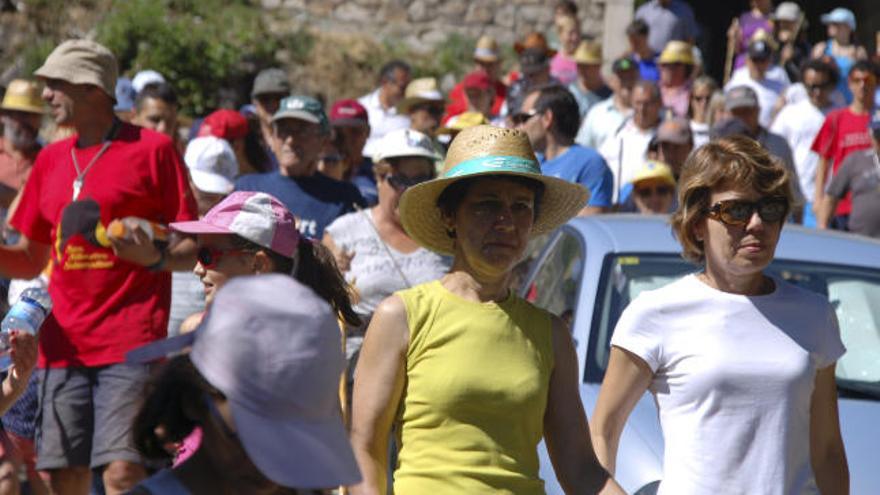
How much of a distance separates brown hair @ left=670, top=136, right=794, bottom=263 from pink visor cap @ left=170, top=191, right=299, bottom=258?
1086mm

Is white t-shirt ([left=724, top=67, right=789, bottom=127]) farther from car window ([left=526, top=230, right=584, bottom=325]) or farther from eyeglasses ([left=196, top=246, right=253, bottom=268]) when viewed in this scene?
eyeglasses ([left=196, top=246, right=253, bottom=268])

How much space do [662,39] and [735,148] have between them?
12574 millimetres

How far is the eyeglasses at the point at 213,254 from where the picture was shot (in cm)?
451

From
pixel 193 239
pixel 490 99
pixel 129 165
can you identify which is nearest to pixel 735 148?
pixel 193 239

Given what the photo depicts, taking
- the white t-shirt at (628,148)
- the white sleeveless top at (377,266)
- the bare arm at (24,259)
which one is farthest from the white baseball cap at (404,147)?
the white t-shirt at (628,148)

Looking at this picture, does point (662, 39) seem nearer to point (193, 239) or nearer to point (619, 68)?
point (619, 68)

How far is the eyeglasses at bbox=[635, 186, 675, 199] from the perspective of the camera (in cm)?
916

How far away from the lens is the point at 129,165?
21.1ft

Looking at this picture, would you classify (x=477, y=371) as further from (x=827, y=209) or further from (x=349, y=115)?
(x=827, y=209)

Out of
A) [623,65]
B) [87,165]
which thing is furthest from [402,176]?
[623,65]

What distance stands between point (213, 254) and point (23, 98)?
5741mm

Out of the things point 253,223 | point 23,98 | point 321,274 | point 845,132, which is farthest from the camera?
point 845,132

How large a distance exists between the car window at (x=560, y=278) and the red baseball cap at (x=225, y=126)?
2976mm

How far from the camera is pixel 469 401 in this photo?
4070mm
